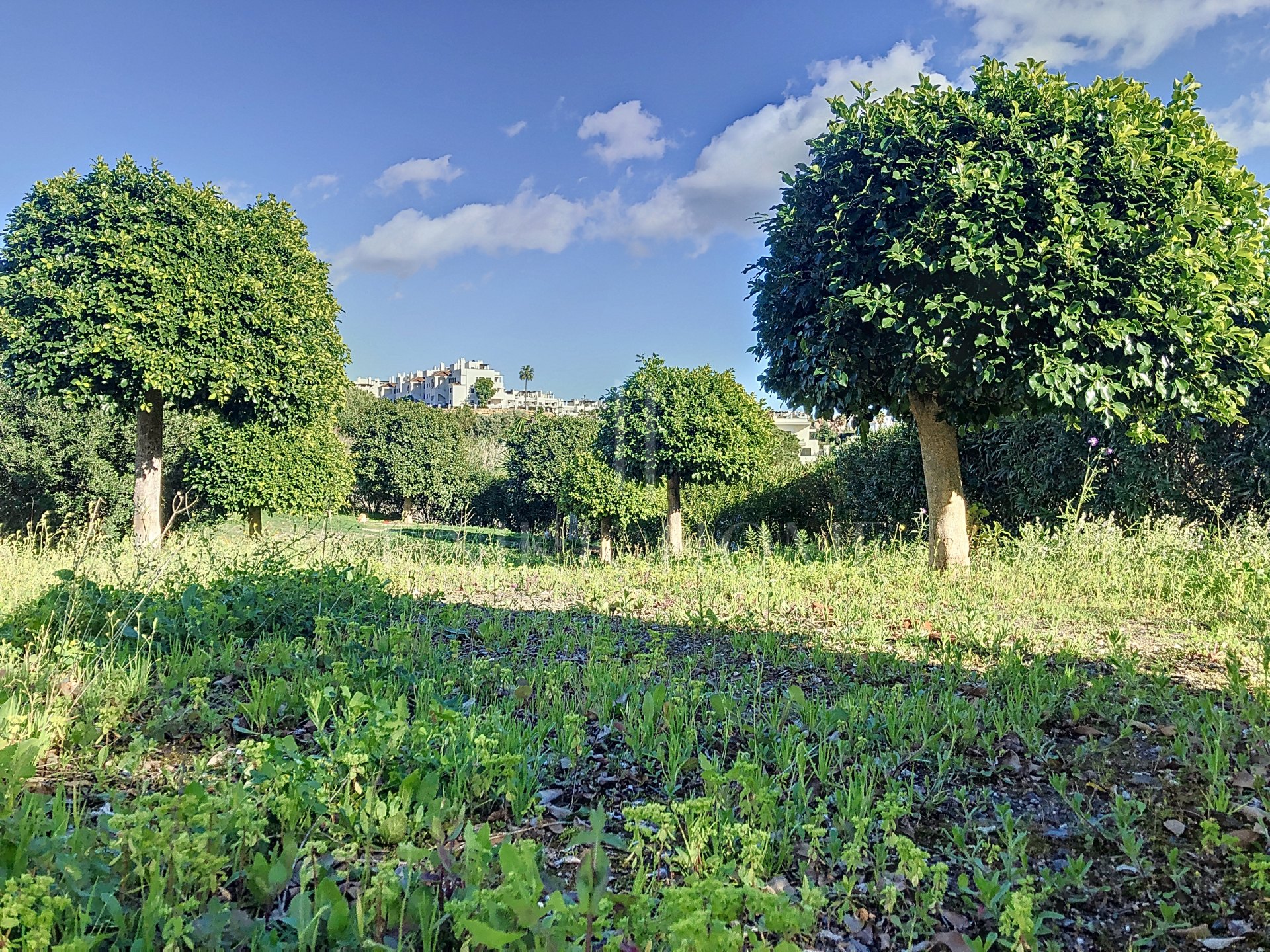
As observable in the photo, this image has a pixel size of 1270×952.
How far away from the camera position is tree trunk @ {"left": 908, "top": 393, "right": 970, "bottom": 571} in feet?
19.8

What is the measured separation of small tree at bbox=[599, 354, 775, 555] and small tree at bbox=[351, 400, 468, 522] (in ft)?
59.2

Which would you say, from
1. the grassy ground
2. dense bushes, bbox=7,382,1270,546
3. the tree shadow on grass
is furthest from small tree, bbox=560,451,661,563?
the tree shadow on grass

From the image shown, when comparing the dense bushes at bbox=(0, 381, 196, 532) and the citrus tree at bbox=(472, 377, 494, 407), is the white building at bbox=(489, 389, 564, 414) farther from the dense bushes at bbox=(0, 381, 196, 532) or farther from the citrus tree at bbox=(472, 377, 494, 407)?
the dense bushes at bbox=(0, 381, 196, 532)

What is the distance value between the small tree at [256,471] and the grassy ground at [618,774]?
989cm

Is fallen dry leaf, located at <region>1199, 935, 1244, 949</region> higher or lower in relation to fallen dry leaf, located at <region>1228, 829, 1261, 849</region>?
lower

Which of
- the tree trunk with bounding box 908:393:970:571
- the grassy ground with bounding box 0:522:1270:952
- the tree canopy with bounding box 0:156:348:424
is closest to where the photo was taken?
the grassy ground with bounding box 0:522:1270:952

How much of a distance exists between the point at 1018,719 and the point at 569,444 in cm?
2246

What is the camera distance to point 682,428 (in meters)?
10.4

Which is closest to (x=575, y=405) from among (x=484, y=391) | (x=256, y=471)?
(x=484, y=391)

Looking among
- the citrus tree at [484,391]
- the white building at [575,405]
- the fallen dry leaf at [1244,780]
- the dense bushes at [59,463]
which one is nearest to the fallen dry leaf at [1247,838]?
the fallen dry leaf at [1244,780]

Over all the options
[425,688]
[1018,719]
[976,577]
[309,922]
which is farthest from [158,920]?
[976,577]

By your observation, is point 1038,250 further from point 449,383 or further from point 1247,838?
point 449,383

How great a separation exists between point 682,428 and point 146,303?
6.54 metres

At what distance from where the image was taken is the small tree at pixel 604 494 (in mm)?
12820
